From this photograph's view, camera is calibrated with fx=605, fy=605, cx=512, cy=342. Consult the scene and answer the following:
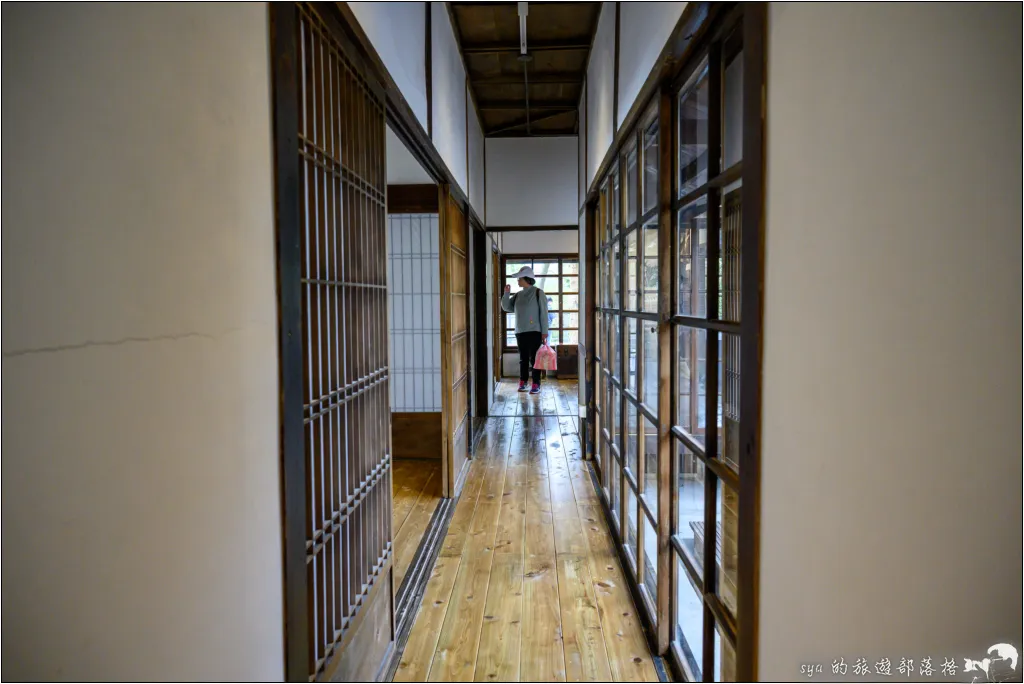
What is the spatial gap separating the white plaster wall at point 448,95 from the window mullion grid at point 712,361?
65.6 inches

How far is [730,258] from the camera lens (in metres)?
1.38

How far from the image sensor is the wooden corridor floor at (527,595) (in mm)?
1967

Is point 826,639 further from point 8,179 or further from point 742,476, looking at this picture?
point 8,179

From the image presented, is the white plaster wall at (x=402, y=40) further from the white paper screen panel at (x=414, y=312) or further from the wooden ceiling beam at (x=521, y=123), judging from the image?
the wooden ceiling beam at (x=521, y=123)

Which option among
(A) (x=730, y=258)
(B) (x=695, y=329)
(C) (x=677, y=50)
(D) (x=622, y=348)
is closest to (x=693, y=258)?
(B) (x=695, y=329)

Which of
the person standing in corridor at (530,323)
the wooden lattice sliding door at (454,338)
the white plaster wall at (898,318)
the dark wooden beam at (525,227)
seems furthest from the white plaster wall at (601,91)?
the person standing in corridor at (530,323)

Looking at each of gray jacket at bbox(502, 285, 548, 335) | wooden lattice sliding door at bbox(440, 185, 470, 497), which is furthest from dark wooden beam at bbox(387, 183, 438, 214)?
gray jacket at bbox(502, 285, 548, 335)

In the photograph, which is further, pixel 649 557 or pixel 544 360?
pixel 544 360

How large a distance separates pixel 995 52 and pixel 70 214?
56.0 inches

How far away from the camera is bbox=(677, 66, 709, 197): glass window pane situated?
5.20 feet

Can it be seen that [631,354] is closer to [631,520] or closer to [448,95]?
[631,520]

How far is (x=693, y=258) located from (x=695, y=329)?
0.65 feet

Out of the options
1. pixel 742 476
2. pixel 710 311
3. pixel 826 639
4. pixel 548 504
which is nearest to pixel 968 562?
pixel 826 639

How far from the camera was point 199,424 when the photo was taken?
102cm
